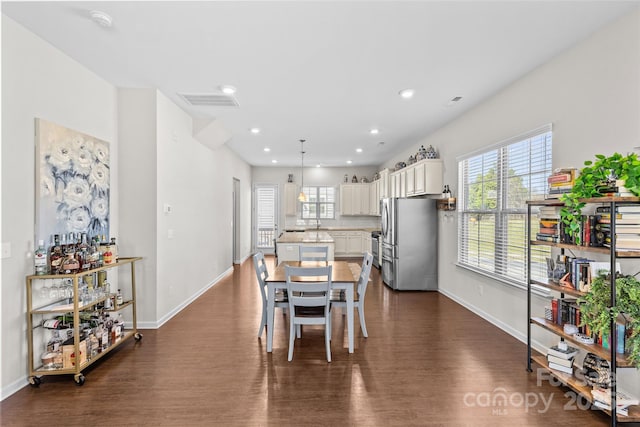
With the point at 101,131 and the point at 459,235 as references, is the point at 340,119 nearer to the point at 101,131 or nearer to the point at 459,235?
the point at 459,235

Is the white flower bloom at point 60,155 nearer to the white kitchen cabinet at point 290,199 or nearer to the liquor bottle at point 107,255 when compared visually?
the liquor bottle at point 107,255

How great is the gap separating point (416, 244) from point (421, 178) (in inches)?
45.9

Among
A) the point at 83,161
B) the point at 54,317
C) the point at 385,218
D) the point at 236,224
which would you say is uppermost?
the point at 83,161

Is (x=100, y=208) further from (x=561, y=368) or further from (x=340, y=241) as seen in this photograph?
(x=340, y=241)

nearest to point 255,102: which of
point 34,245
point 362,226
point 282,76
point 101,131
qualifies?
point 282,76

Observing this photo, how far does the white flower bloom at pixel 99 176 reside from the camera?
3.30 meters

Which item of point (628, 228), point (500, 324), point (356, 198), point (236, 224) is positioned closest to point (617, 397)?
point (628, 228)

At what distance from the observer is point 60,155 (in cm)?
287

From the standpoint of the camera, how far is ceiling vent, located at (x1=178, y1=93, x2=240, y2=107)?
12.7 feet

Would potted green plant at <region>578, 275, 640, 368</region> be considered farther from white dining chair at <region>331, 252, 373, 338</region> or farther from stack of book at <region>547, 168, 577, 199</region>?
white dining chair at <region>331, 252, 373, 338</region>

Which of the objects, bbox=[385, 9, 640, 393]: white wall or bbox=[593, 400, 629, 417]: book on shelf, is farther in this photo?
bbox=[385, 9, 640, 393]: white wall

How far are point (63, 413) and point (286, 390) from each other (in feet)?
5.18

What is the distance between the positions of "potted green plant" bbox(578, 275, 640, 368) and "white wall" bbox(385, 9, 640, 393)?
Result: 0.39 meters

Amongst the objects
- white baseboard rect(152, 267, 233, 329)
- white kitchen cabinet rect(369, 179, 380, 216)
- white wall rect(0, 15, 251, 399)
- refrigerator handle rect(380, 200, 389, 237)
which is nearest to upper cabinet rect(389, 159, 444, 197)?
refrigerator handle rect(380, 200, 389, 237)
